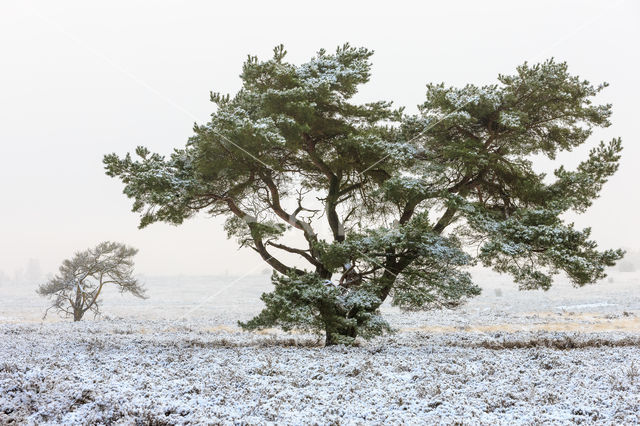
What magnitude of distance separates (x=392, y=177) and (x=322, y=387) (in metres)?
7.06

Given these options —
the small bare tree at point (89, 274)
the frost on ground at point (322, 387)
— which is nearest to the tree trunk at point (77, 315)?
the small bare tree at point (89, 274)

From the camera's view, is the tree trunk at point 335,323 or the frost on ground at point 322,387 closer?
the frost on ground at point 322,387

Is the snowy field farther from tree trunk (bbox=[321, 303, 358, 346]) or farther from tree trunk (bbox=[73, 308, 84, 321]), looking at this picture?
tree trunk (bbox=[73, 308, 84, 321])

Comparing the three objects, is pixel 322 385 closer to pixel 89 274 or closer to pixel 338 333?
pixel 338 333

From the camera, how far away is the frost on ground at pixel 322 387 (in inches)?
245

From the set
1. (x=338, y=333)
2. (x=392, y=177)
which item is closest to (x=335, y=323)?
(x=338, y=333)

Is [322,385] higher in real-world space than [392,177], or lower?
lower

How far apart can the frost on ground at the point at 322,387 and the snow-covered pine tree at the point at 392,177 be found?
1.98 metres

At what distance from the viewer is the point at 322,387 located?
7.68 m

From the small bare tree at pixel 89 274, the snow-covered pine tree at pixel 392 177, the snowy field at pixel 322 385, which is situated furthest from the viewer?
the small bare tree at pixel 89 274

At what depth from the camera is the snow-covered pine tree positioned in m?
12.1

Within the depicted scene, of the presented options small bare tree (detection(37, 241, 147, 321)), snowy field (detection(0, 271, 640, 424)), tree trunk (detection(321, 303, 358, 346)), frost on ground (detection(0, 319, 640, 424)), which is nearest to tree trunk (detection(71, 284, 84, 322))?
small bare tree (detection(37, 241, 147, 321))

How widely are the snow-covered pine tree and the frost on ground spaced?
1978 mm

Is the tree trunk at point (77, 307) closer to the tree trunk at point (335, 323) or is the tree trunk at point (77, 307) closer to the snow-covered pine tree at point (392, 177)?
the snow-covered pine tree at point (392, 177)
